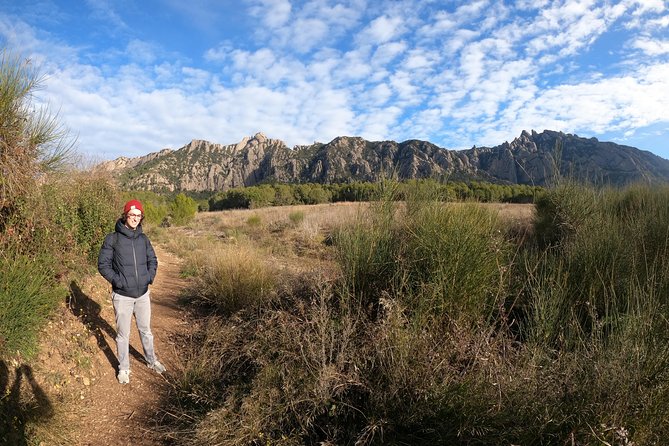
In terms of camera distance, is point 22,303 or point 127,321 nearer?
point 22,303

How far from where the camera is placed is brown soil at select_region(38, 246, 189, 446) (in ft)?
11.4

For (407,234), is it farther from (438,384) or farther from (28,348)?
(28,348)

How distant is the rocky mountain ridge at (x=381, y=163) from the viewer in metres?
6.34

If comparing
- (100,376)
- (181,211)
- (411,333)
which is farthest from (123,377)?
(181,211)

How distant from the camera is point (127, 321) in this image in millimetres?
4289

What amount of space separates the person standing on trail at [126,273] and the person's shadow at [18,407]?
2.80ft

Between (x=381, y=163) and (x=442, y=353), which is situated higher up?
(x=381, y=163)

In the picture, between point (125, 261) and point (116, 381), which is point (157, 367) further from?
point (125, 261)

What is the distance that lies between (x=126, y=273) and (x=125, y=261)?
15cm

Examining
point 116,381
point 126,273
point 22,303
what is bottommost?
point 116,381

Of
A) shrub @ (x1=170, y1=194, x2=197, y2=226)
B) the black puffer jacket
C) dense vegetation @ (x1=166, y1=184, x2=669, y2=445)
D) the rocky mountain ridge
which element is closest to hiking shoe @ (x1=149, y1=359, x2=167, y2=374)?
dense vegetation @ (x1=166, y1=184, x2=669, y2=445)

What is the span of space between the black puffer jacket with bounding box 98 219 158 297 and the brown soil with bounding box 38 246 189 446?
1055mm

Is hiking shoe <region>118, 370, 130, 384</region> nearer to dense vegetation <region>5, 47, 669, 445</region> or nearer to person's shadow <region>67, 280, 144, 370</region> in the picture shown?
person's shadow <region>67, 280, 144, 370</region>

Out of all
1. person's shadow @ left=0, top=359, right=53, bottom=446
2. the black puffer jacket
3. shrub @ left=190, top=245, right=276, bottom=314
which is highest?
the black puffer jacket
